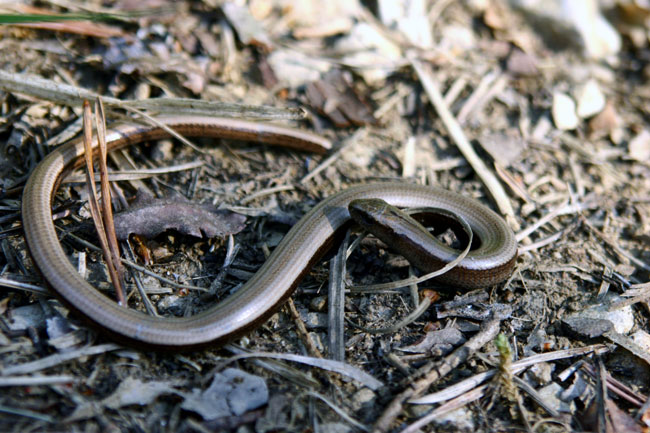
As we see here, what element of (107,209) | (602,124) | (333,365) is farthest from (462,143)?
(107,209)

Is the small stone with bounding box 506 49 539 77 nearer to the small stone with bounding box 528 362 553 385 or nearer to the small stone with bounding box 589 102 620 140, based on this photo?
the small stone with bounding box 589 102 620 140

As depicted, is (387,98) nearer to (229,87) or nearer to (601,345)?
(229,87)

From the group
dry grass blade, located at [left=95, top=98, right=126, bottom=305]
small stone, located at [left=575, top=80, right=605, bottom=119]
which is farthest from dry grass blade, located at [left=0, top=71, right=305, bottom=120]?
small stone, located at [left=575, top=80, right=605, bottom=119]

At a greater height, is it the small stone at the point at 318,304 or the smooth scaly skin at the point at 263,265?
the smooth scaly skin at the point at 263,265

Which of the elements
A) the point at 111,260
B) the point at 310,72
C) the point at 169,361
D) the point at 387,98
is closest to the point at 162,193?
the point at 111,260

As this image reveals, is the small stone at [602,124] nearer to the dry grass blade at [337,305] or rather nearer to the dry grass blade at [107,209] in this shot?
the dry grass blade at [337,305]

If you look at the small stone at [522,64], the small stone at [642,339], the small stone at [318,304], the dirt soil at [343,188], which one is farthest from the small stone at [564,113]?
the small stone at [318,304]
